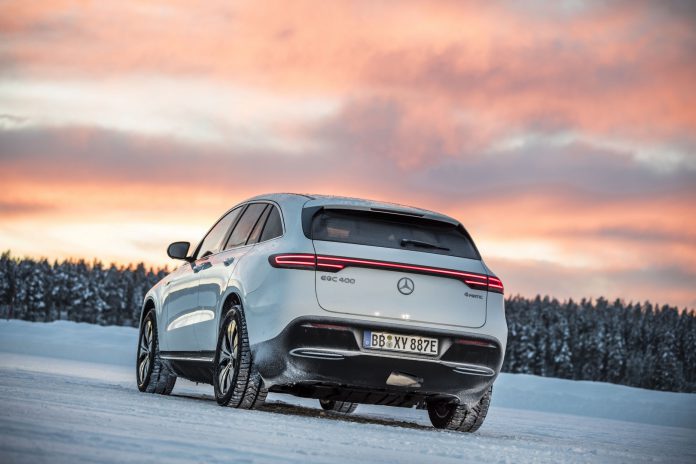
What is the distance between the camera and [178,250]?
11.2 metres

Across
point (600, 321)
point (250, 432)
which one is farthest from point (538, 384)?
point (600, 321)

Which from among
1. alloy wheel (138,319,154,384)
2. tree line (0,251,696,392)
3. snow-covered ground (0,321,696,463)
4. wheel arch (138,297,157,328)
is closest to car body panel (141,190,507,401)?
snow-covered ground (0,321,696,463)

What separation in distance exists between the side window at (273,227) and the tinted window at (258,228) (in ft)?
0.35

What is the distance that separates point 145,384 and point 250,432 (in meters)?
5.34

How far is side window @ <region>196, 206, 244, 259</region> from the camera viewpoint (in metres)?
10.6

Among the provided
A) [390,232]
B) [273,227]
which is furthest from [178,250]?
[390,232]

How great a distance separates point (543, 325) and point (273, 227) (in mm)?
158930

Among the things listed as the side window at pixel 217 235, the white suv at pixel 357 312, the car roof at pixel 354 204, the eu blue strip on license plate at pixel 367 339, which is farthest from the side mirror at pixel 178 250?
the eu blue strip on license plate at pixel 367 339

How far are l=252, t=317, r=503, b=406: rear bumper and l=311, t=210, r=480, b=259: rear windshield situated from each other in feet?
2.39

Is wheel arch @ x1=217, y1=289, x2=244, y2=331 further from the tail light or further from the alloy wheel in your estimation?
the alloy wheel

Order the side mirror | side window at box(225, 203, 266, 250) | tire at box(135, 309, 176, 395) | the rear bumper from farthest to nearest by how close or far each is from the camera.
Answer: tire at box(135, 309, 176, 395), the side mirror, side window at box(225, 203, 266, 250), the rear bumper

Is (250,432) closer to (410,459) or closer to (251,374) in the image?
(410,459)

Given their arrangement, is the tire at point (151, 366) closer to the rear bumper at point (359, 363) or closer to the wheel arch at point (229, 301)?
the wheel arch at point (229, 301)

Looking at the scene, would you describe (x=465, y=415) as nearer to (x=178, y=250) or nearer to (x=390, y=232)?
(x=390, y=232)
